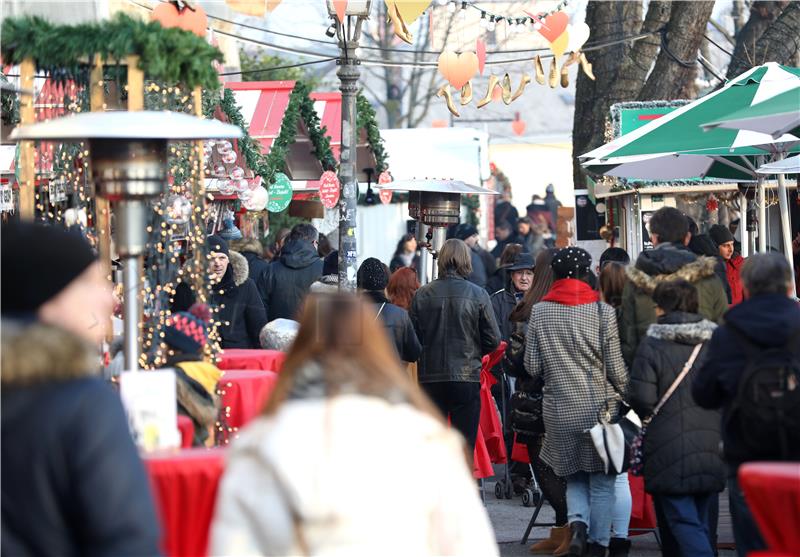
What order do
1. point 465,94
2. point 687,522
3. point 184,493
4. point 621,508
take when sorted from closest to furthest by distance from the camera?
point 184,493 < point 687,522 < point 621,508 < point 465,94

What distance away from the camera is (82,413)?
3.03m

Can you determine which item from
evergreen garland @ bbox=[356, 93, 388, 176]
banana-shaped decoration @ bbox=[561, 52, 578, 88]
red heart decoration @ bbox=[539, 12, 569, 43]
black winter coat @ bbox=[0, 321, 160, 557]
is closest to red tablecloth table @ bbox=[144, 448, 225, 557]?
black winter coat @ bbox=[0, 321, 160, 557]

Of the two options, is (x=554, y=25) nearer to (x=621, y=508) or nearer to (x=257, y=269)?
(x=257, y=269)

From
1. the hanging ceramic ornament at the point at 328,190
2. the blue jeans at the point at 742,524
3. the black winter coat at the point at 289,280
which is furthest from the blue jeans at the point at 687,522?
the hanging ceramic ornament at the point at 328,190

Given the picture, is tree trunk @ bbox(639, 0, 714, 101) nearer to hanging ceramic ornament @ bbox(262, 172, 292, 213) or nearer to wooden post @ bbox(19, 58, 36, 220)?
hanging ceramic ornament @ bbox(262, 172, 292, 213)

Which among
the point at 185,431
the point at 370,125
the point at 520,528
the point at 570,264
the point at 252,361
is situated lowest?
the point at 520,528

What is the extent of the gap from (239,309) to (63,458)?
6.96 metres

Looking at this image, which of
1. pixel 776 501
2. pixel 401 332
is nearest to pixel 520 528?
pixel 401 332

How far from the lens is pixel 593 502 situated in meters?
7.79

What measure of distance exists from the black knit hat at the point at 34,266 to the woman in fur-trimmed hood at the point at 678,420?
4.14 meters

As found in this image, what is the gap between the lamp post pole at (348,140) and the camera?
479 inches

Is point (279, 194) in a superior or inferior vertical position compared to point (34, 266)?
superior

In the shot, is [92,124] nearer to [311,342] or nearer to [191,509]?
[191,509]

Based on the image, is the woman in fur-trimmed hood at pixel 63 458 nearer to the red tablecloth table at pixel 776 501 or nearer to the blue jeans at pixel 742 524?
the red tablecloth table at pixel 776 501
